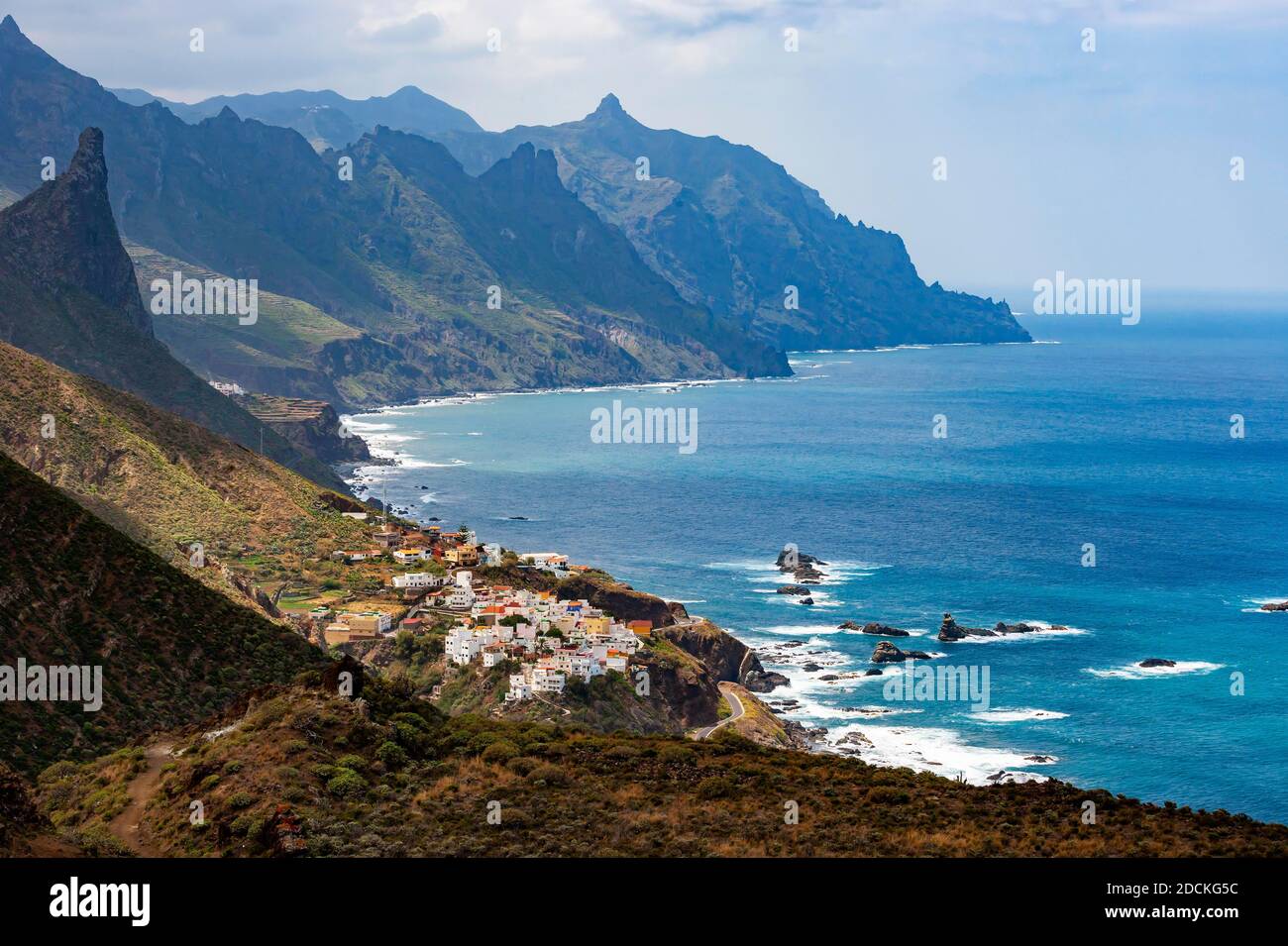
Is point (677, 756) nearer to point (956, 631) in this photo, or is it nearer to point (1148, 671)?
point (1148, 671)

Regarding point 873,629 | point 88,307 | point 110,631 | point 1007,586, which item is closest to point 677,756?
point 110,631

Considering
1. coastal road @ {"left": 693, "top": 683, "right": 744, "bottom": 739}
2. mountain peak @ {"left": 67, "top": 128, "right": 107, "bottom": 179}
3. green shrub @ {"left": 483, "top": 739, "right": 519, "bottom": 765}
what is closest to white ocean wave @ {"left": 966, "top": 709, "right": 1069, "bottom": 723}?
coastal road @ {"left": 693, "top": 683, "right": 744, "bottom": 739}

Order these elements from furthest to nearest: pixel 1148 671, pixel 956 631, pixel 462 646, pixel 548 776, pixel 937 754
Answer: pixel 956 631 → pixel 1148 671 → pixel 937 754 → pixel 462 646 → pixel 548 776

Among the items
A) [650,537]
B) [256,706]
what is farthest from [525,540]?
[256,706]

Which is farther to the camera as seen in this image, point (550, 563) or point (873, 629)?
point (550, 563)

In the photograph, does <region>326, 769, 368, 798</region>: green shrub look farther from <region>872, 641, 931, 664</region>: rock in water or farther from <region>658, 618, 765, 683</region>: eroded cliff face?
<region>872, 641, 931, 664</region>: rock in water

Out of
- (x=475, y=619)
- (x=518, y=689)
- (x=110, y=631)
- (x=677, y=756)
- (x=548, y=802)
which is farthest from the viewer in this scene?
(x=475, y=619)

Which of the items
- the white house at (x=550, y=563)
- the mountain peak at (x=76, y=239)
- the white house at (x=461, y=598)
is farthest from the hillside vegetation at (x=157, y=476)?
the mountain peak at (x=76, y=239)
